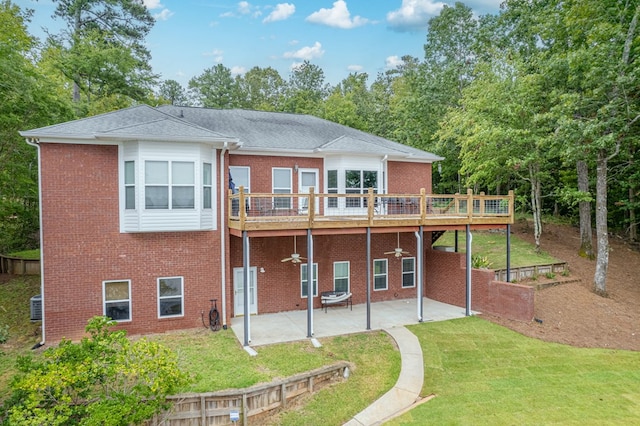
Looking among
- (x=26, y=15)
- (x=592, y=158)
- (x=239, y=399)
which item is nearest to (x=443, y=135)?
(x=592, y=158)

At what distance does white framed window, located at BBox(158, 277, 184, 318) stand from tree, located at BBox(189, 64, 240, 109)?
33.2 m

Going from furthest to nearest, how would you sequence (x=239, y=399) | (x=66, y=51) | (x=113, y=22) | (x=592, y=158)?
(x=113, y=22) → (x=66, y=51) → (x=592, y=158) → (x=239, y=399)

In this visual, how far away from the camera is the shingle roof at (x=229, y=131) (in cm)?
968

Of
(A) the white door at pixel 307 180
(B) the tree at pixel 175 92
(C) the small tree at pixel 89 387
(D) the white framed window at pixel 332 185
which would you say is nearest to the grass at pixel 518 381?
(C) the small tree at pixel 89 387

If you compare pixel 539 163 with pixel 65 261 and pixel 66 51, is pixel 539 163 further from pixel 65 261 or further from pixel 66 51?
pixel 66 51

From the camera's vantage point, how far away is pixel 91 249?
1001 centimetres

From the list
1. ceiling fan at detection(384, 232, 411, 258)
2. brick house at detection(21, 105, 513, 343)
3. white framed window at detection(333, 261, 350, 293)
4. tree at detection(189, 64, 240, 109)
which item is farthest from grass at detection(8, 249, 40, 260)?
A: tree at detection(189, 64, 240, 109)

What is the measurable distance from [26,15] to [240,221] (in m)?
18.0

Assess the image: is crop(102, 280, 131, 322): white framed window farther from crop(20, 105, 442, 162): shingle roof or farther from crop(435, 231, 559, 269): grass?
crop(435, 231, 559, 269): grass

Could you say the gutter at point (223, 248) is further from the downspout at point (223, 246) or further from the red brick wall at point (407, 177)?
the red brick wall at point (407, 177)

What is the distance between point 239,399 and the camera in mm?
6996

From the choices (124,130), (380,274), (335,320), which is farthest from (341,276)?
(124,130)

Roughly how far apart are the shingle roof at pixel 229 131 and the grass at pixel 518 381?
733 centimetres

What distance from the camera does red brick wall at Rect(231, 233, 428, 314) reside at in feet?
41.7
